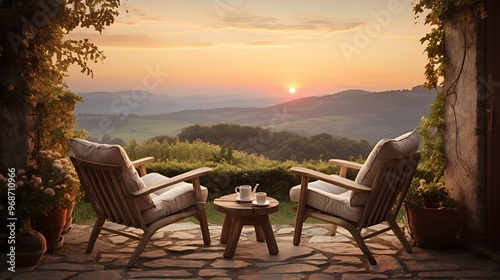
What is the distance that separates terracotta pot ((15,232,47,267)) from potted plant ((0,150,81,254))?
0.09 metres

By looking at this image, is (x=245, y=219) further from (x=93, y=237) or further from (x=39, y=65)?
(x=39, y=65)

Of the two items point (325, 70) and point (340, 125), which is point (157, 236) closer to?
point (325, 70)

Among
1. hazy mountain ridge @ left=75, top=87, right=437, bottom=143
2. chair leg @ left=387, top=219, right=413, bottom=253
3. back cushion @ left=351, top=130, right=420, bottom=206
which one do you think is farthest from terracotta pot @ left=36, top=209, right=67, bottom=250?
hazy mountain ridge @ left=75, top=87, right=437, bottom=143

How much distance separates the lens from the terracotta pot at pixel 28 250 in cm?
449

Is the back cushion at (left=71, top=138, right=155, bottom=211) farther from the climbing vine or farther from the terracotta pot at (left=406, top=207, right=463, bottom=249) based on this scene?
the climbing vine

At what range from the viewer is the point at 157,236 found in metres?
5.53

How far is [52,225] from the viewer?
16.3 ft

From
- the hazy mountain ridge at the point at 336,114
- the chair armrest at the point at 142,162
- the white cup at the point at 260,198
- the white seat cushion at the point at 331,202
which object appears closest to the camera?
the white seat cushion at the point at 331,202

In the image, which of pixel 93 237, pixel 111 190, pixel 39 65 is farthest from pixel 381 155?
pixel 39 65

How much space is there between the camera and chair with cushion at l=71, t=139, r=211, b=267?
454 cm

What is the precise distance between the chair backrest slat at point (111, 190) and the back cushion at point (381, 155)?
5.95 ft

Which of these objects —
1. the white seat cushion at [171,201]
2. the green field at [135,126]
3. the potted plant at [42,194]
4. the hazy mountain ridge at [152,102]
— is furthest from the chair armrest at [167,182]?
the green field at [135,126]

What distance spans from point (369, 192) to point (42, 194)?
8.93ft

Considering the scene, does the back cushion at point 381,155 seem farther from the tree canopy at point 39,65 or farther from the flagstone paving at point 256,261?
the tree canopy at point 39,65
